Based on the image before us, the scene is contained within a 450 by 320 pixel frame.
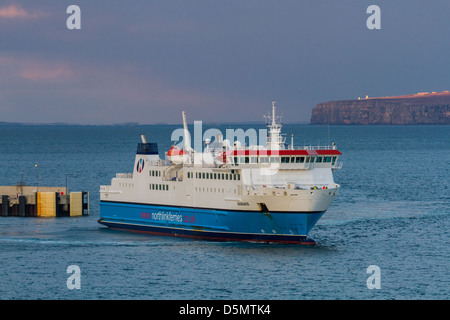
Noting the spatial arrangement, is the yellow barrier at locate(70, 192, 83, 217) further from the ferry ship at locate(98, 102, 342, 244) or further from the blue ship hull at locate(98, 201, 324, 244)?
the ferry ship at locate(98, 102, 342, 244)

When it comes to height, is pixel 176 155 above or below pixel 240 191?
above

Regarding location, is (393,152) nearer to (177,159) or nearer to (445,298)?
(177,159)

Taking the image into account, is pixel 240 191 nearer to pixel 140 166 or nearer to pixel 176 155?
pixel 176 155

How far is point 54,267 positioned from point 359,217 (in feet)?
91.3

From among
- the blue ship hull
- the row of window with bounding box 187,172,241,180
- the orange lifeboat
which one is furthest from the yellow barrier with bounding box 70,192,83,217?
the row of window with bounding box 187,172,241,180

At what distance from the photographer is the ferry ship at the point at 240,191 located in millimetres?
55719

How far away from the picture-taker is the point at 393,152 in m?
183

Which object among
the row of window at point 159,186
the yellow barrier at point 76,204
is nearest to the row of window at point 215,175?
the row of window at point 159,186

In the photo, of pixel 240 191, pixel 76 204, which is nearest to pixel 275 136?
pixel 240 191

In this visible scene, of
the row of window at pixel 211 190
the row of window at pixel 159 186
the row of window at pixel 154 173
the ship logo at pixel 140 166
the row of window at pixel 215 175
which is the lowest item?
the row of window at pixel 211 190

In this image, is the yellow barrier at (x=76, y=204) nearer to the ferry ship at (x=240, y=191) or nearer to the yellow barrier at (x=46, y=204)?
the yellow barrier at (x=46, y=204)

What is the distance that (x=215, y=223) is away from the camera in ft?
191

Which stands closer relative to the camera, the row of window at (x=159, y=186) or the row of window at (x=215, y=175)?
the row of window at (x=215, y=175)

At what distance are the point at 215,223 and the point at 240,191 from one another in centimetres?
300
